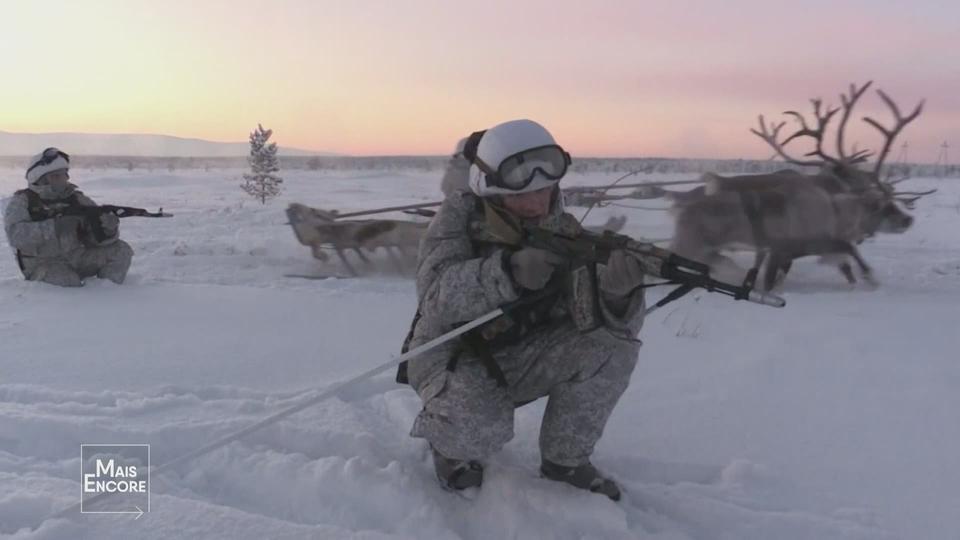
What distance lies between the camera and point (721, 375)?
324cm

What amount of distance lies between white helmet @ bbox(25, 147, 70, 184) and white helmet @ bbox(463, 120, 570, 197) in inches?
183

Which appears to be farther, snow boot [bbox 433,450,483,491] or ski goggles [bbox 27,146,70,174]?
ski goggles [bbox 27,146,70,174]

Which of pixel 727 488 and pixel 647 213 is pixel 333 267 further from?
pixel 727 488

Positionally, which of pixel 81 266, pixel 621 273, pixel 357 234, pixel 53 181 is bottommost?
pixel 81 266

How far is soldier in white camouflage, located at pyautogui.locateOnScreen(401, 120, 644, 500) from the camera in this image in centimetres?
214

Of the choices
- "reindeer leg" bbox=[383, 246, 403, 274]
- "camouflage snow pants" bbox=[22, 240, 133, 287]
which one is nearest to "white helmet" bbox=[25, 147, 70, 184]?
"camouflage snow pants" bbox=[22, 240, 133, 287]

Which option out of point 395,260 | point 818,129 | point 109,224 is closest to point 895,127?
point 818,129

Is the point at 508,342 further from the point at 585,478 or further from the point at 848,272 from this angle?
the point at 848,272

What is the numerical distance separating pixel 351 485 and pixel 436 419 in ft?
1.06

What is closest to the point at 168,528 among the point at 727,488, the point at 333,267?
the point at 727,488

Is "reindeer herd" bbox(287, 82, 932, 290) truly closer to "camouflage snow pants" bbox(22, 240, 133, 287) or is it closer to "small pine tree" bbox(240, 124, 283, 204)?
"camouflage snow pants" bbox(22, 240, 133, 287)

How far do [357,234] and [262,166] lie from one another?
597 inches

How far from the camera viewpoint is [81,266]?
5742mm

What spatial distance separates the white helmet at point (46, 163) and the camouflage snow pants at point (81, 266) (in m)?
0.64
